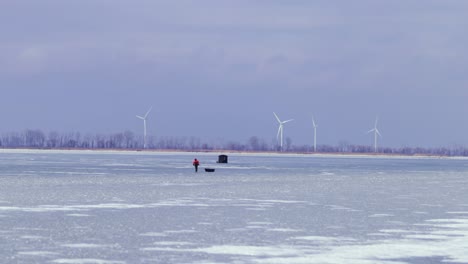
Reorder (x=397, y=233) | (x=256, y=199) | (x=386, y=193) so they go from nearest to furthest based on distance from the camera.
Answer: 1. (x=397, y=233)
2. (x=256, y=199)
3. (x=386, y=193)

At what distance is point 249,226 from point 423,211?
251 inches

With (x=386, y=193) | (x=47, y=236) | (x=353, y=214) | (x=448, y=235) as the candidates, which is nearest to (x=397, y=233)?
(x=448, y=235)

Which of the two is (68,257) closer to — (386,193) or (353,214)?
(353,214)

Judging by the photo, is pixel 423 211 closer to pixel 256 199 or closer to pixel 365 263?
pixel 256 199

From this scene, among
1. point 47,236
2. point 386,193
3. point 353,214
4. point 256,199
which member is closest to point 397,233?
point 353,214

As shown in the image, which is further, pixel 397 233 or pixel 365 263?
pixel 397 233

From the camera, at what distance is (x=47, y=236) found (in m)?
15.6

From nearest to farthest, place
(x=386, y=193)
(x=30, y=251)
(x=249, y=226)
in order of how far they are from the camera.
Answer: (x=30, y=251) < (x=249, y=226) < (x=386, y=193)

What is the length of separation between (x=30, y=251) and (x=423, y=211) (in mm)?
11992

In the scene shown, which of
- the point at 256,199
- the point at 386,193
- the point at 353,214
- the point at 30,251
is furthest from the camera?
the point at 386,193

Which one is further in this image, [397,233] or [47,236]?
[397,233]

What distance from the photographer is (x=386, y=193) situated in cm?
3084

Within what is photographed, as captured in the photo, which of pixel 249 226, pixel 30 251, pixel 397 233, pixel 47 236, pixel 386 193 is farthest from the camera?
pixel 386 193

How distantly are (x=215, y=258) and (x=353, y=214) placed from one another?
345 inches
